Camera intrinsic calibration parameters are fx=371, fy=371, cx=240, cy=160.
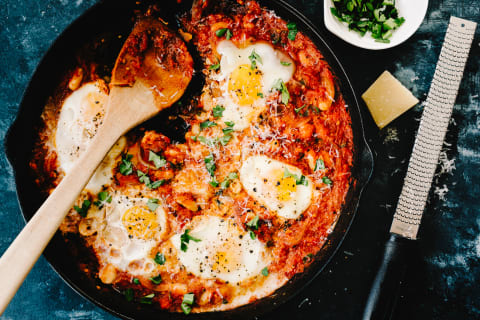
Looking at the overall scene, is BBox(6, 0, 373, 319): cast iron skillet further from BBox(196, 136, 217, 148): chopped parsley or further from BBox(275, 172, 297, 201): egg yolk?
BBox(275, 172, 297, 201): egg yolk

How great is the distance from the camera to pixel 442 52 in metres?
3.10

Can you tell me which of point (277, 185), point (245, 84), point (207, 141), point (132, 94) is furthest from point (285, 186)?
point (132, 94)

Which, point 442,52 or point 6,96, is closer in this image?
→ point 442,52

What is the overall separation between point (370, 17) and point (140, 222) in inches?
101

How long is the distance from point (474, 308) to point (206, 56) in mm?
3240

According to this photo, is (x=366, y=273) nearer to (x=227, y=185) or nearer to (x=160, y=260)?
(x=227, y=185)

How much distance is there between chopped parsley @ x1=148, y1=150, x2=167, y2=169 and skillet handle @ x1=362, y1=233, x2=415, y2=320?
196 cm

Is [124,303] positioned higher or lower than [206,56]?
lower

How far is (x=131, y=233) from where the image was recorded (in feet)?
10.1

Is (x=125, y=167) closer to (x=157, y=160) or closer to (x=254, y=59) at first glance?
(x=157, y=160)

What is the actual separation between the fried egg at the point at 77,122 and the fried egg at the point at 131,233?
19.7 inches

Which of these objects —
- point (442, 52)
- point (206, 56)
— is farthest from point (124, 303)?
point (442, 52)

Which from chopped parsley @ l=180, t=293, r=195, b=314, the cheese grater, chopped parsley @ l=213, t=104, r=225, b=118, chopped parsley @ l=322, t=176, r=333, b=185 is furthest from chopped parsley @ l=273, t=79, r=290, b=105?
chopped parsley @ l=180, t=293, r=195, b=314

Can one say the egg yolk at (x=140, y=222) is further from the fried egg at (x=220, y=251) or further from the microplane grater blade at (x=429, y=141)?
the microplane grater blade at (x=429, y=141)
